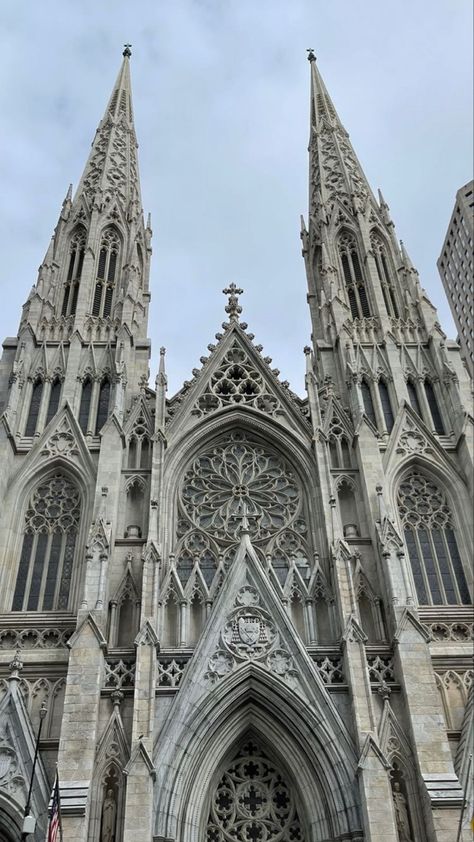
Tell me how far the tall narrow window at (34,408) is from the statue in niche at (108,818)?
1154cm

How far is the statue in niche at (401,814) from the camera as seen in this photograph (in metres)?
17.2

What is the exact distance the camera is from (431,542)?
76.8 ft

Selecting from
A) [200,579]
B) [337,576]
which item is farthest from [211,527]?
[337,576]

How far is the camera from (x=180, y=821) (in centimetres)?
1758

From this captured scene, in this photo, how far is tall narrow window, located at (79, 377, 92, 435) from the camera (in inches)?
1017

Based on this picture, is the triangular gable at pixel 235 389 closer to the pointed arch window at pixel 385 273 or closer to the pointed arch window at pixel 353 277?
the pointed arch window at pixel 353 277

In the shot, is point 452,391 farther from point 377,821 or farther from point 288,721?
point 377,821

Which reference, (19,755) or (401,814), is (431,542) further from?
(19,755)

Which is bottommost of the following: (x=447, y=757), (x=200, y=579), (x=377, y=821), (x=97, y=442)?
(x=377, y=821)

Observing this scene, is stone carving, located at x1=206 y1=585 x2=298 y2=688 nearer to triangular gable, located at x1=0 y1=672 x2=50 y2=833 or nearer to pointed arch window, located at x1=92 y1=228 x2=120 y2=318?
triangular gable, located at x1=0 y1=672 x2=50 y2=833

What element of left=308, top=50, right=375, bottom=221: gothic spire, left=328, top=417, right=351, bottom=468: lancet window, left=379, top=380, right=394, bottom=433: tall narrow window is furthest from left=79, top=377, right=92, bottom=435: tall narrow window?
left=308, top=50, right=375, bottom=221: gothic spire

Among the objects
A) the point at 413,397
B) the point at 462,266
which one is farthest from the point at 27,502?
the point at 462,266

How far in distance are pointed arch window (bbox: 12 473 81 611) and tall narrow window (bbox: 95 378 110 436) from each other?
215 centimetres

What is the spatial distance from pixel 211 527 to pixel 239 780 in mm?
6994
